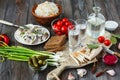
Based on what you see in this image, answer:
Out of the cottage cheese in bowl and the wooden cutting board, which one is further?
the cottage cheese in bowl

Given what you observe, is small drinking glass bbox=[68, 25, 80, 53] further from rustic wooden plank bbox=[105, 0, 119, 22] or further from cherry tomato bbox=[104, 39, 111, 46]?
rustic wooden plank bbox=[105, 0, 119, 22]

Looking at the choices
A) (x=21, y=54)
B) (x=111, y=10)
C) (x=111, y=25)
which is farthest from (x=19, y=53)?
(x=111, y=10)

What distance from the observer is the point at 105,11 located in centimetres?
237

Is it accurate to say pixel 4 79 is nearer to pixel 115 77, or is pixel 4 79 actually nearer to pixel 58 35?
pixel 58 35

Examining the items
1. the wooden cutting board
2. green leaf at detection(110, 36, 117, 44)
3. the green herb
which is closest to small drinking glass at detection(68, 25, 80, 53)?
the wooden cutting board

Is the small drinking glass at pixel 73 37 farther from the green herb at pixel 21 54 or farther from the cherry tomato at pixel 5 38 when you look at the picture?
the cherry tomato at pixel 5 38

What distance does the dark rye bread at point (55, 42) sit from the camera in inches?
72.8

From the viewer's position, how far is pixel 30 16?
7.52 ft

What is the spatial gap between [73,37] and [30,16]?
60 cm

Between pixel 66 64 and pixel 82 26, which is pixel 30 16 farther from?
pixel 66 64

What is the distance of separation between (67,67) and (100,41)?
331 mm

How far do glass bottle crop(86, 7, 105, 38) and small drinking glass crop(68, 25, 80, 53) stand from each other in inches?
5.4

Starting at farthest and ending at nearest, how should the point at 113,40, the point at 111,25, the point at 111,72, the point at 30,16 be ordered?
1. the point at 30,16
2. the point at 111,25
3. the point at 113,40
4. the point at 111,72

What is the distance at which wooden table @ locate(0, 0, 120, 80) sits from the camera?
170 centimetres
